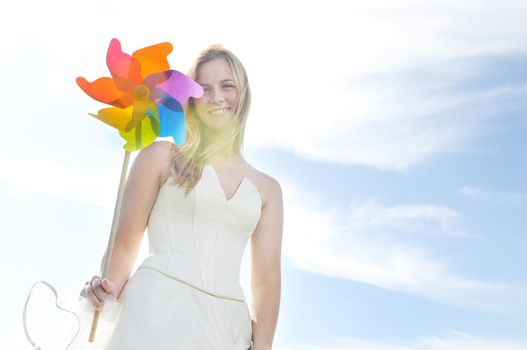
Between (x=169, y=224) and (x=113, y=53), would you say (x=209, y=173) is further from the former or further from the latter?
(x=113, y=53)

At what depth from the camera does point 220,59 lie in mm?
4918

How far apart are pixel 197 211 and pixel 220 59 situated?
2.94 feet

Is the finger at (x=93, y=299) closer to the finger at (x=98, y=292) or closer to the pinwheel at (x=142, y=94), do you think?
the finger at (x=98, y=292)

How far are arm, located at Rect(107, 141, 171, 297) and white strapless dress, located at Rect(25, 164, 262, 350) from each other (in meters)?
0.05

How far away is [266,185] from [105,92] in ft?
3.38

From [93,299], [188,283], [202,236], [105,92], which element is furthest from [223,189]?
[93,299]

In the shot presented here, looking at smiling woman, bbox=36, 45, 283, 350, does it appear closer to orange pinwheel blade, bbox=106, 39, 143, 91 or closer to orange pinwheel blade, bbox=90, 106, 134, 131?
orange pinwheel blade, bbox=90, 106, 134, 131

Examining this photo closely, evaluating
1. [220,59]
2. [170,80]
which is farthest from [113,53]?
[220,59]

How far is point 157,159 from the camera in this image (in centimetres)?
465

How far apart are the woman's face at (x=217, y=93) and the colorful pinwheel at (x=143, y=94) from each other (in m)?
0.30

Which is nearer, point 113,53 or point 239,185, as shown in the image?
point 113,53

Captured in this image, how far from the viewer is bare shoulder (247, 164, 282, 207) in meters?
4.89

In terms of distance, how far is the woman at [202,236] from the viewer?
4.32 m

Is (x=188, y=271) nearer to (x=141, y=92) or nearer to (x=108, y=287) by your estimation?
(x=108, y=287)
